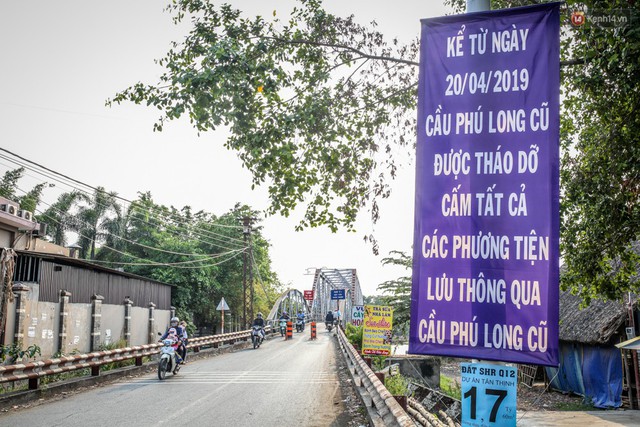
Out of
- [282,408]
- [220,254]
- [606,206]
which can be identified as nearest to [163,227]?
[220,254]

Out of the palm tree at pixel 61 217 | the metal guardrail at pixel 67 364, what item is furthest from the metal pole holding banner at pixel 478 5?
the palm tree at pixel 61 217

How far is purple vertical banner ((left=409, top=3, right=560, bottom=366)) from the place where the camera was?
187 inches

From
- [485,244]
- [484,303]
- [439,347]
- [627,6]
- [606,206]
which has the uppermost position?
[627,6]

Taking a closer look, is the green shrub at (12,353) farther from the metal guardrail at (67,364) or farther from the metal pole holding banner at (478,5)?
the metal pole holding banner at (478,5)

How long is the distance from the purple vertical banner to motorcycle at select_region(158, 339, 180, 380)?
12.4m

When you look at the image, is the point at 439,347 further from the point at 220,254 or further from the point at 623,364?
the point at 220,254

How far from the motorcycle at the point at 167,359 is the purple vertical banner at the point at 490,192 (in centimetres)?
1239

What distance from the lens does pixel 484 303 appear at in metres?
4.84

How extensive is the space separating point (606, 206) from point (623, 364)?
523 inches

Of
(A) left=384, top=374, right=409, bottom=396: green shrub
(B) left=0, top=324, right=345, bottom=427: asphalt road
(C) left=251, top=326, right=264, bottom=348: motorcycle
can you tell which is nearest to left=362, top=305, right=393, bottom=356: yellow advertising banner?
(B) left=0, top=324, right=345, bottom=427: asphalt road

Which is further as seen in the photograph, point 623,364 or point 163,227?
point 163,227

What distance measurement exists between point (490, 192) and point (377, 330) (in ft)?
38.0

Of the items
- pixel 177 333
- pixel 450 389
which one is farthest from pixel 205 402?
pixel 450 389

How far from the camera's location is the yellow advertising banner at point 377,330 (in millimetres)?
15883
